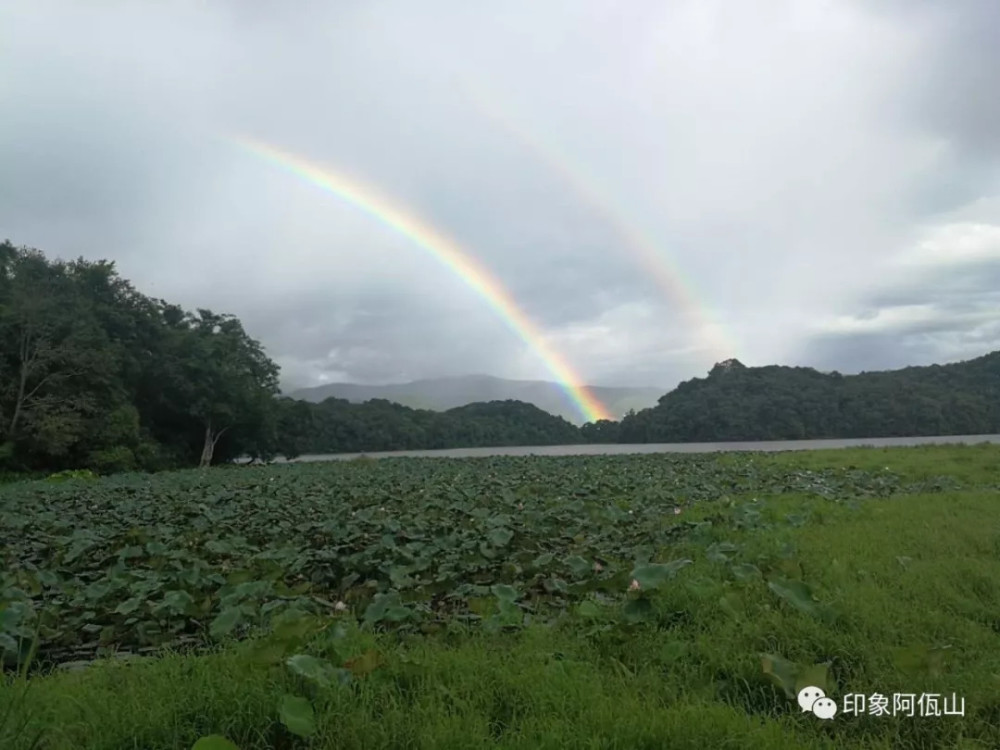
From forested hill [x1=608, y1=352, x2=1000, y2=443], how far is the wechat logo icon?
51350mm

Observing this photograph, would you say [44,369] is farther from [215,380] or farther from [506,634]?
[506,634]

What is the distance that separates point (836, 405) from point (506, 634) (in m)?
55.4

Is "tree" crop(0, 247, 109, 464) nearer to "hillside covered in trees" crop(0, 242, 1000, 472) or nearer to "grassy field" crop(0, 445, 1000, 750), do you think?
"hillside covered in trees" crop(0, 242, 1000, 472)

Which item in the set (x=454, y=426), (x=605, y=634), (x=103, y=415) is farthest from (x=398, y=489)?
(x=454, y=426)

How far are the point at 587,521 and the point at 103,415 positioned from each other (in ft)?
93.5

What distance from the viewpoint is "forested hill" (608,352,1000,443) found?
1887 inches

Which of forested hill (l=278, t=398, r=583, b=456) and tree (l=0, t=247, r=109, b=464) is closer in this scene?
tree (l=0, t=247, r=109, b=464)

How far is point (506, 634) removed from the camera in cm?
349

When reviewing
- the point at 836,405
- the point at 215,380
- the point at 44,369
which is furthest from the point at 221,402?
the point at 836,405

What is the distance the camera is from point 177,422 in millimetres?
39469

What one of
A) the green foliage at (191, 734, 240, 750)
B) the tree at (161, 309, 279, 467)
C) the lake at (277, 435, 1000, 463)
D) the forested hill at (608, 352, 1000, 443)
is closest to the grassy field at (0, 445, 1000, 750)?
the green foliage at (191, 734, 240, 750)

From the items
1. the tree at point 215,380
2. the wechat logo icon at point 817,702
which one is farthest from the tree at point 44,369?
the wechat logo icon at point 817,702

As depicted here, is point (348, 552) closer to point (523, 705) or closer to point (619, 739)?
point (523, 705)

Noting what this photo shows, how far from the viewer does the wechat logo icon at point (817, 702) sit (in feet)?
8.43
